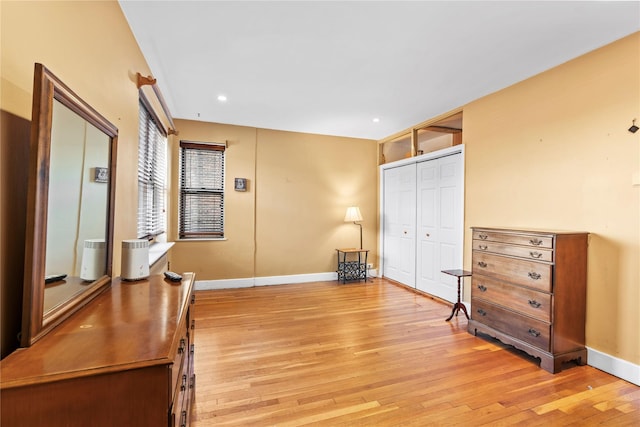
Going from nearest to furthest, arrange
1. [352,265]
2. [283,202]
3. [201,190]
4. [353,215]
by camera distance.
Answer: [201,190], [283,202], [353,215], [352,265]

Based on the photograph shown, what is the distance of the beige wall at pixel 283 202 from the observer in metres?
4.63

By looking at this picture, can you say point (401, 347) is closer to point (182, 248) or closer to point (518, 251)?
point (518, 251)

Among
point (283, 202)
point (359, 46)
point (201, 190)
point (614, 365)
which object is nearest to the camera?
point (614, 365)

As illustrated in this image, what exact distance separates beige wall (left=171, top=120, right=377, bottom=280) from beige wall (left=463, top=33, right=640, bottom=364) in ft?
8.50

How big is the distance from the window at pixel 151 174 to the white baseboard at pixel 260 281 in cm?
117

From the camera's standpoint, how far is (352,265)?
5309 mm

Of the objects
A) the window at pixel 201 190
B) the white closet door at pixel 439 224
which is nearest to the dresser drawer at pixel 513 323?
the white closet door at pixel 439 224

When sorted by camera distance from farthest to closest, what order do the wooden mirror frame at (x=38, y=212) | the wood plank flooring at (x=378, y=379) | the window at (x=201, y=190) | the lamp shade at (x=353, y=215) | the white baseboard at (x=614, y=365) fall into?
the lamp shade at (x=353, y=215) < the window at (x=201, y=190) < the white baseboard at (x=614, y=365) < the wood plank flooring at (x=378, y=379) < the wooden mirror frame at (x=38, y=212)

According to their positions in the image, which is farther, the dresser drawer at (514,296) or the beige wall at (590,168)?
the dresser drawer at (514,296)

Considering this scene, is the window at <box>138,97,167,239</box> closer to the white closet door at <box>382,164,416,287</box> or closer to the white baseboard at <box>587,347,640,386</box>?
the white closet door at <box>382,164,416,287</box>

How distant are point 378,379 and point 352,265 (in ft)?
10.2

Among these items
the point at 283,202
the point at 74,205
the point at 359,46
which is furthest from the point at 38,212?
the point at 283,202

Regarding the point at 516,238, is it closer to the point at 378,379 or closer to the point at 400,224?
the point at 378,379

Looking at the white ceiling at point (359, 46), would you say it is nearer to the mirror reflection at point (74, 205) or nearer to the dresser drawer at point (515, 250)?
the mirror reflection at point (74, 205)
